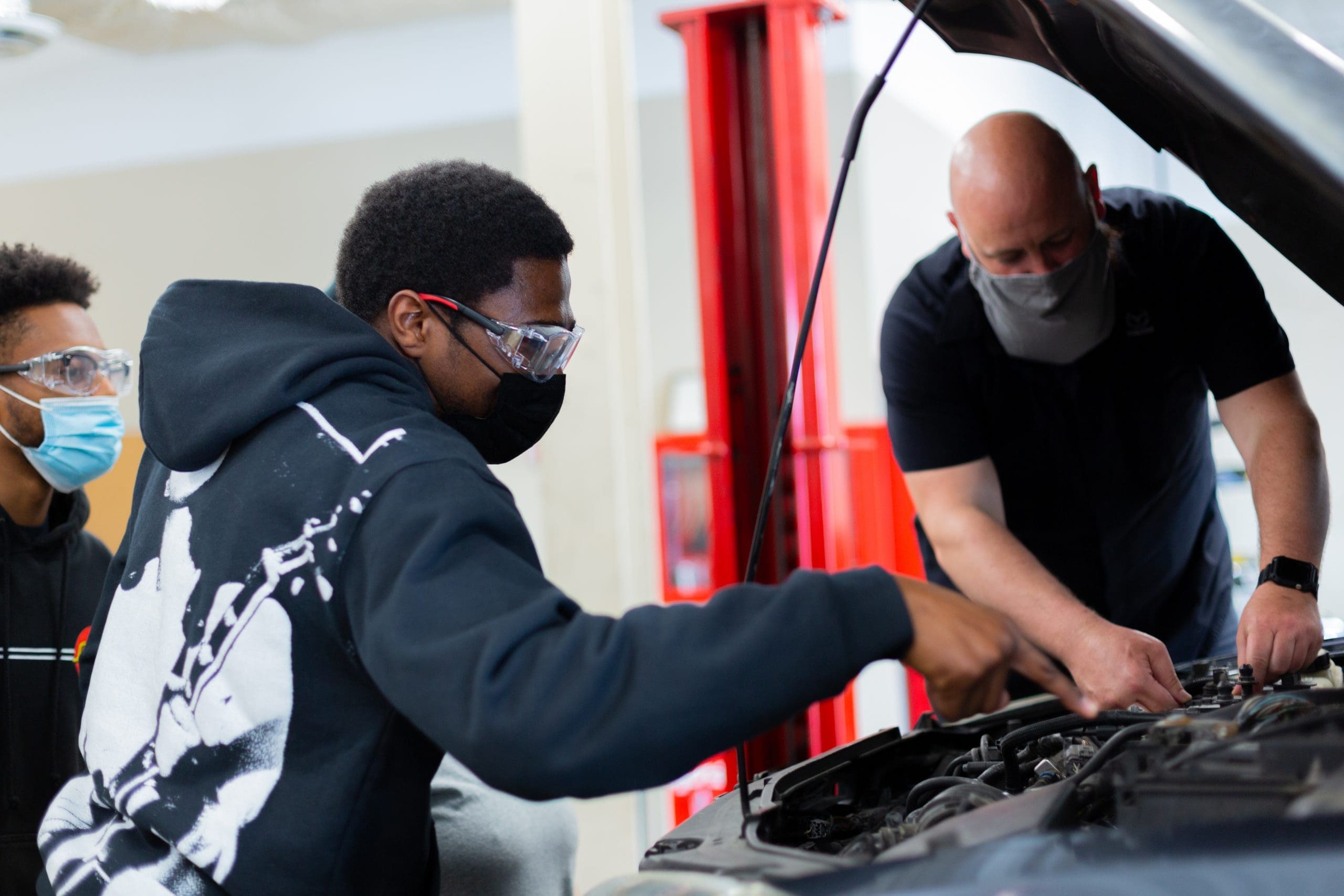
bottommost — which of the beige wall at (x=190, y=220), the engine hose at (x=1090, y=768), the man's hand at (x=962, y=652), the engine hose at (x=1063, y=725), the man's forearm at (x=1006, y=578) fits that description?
the engine hose at (x=1063, y=725)

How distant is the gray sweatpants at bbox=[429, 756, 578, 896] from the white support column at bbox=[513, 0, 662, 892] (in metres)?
1.56

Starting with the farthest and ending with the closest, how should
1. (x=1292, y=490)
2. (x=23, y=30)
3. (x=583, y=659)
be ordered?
(x=23, y=30), (x=1292, y=490), (x=583, y=659)

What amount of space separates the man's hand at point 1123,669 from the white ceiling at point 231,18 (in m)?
3.68

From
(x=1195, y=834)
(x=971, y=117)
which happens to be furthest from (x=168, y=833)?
(x=971, y=117)

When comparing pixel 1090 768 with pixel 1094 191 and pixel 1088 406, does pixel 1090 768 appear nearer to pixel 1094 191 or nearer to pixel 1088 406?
pixel 1088 406

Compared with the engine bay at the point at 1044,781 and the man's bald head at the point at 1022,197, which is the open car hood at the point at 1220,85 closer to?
the man's bald head at the point at 1022,197

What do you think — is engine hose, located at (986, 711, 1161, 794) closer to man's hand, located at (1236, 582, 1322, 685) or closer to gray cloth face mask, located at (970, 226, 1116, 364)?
man's hand, located at (1236, 582, 1322, 685)

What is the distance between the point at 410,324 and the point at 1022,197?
3.54 ft

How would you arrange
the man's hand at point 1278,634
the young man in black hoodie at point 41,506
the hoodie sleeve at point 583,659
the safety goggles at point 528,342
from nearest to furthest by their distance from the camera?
the hoodie sleeve at point 583,659, the safety goggles at point 528,342, the man's hand at point 1278,634, the young man in black hoodie at point 41,506

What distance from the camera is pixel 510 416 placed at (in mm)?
1337

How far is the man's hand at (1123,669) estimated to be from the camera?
1481mm

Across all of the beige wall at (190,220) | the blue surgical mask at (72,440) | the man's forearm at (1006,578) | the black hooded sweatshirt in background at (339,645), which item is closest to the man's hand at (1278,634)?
the man's forearm at (1006,578)

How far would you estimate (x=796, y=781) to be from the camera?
4.54ft

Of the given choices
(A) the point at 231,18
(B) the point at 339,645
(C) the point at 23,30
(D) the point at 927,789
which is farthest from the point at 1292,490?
(C) the point at 23,30
